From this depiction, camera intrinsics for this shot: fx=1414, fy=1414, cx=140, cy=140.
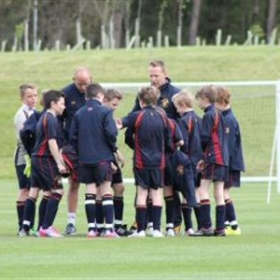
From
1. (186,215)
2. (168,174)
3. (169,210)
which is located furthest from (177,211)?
(168,174)

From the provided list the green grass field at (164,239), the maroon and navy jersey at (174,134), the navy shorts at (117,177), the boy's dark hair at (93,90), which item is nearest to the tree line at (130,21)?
the green grass field at (164,239)

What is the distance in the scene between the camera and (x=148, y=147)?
1781 cm

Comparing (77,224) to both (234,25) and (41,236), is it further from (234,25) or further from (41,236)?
(234,25)

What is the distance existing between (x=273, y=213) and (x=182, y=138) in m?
4.77

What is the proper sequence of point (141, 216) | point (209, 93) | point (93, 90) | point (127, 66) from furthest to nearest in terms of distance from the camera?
point (127, 66)
point (209, 93)
point (141, 216)
point (93, 90)

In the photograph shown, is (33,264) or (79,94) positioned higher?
(79,94)

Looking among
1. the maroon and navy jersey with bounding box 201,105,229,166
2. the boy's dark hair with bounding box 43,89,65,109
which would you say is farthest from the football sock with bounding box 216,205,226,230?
the boy's dark hair with bounding box 43,89,65,109

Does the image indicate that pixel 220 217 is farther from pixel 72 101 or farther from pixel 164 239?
pixel 72 101

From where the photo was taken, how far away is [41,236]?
18.1 metres

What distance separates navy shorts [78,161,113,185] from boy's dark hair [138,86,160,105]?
91 centimetres

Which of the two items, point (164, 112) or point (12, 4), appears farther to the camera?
point (12, 4)

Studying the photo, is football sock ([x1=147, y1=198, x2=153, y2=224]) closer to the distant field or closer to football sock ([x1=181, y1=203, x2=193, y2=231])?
football sock ([x1=181, y1=203, x2=193, y2=231])

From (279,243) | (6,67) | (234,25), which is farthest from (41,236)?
(234,25)

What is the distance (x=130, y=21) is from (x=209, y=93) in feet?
239
